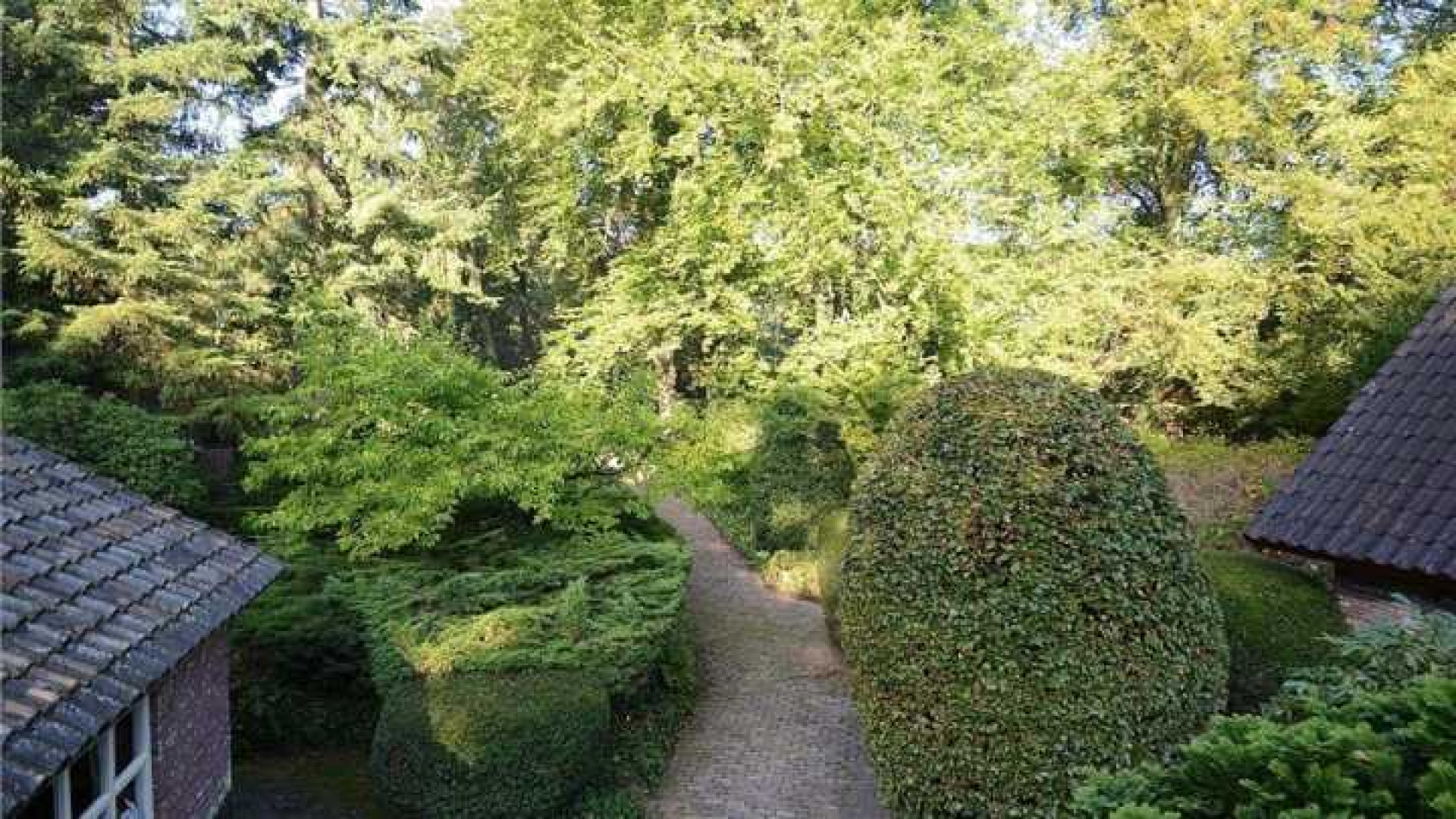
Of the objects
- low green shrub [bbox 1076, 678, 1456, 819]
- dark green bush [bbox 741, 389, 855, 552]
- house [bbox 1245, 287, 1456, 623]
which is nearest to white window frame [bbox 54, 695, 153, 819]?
low green shrub [bbox 1076, 678, 1456, 819]

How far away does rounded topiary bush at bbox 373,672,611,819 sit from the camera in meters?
8.03

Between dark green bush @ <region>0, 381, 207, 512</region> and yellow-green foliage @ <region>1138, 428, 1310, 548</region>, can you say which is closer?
dark green bush @ <region>0, 381, 207, 512</region>

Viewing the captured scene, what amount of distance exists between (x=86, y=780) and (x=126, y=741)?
0.58 metres

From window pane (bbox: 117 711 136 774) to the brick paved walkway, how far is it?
4.87 metres

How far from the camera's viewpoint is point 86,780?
573cm

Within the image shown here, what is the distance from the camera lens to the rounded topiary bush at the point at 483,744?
8.03 meters

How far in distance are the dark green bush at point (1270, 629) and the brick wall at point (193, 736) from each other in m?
8.19

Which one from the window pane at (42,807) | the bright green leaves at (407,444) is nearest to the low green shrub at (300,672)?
the bright green leaves at (407,444)

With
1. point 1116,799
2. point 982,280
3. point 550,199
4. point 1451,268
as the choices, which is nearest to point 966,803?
point 1116,799

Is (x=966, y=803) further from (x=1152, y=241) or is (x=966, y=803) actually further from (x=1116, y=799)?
(x=1152, y=241)

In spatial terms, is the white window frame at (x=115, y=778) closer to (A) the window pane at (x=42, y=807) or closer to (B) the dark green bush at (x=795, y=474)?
(A) the window pane at (x=42, y=807)

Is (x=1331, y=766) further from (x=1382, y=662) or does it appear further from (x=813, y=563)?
(x=813, y=563)

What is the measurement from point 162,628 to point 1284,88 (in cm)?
1959

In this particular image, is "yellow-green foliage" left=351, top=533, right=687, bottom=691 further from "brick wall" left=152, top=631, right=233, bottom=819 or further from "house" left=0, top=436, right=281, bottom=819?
"house" left=0, top=436, right=281, bottom=819
